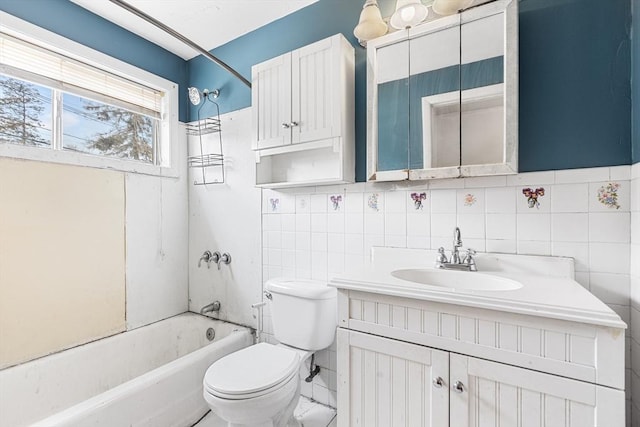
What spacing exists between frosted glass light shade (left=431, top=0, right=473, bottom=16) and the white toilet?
142 centimetres

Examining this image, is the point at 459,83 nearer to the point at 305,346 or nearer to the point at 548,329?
the point at 548,329

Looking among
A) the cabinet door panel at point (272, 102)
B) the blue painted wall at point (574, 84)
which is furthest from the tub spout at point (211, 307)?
the blue painted wall at point (574, 84)

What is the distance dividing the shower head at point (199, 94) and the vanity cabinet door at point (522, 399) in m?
2.27

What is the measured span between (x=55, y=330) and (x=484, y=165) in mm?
2455

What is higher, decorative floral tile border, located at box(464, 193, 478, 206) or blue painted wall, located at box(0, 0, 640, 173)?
blue painted wall, located at box(0, 0, 640, 173)

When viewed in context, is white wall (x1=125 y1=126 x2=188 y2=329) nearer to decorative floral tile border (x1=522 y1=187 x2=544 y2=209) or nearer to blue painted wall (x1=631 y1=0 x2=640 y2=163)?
decorative floral tile border (x1=522 y1=187 x2=544 y2=209)

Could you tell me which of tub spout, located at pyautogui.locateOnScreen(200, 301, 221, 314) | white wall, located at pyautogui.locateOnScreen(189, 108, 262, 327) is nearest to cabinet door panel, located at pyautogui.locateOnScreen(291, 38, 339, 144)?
white wall, located at pyautogui.locateOnScreen(189, 108, 262, 327)

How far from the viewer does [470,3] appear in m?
1.32

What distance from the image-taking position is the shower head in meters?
2.25

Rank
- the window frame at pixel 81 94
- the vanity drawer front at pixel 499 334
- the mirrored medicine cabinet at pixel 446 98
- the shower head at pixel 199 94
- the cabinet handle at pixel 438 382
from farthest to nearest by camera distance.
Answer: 1. the shower head at pixel 199 94
2. the window frame at pixel 81 94
3. the mirrored medicine cabinet at pixel 446 98
4. the cabinet handle at pixel 438 382
5. the vanity drawer front at pixel 499 334

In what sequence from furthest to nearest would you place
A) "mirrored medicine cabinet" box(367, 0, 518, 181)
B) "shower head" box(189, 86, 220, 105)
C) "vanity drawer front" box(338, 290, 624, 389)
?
"shower head" box(189, 86, 220, 105)
"mirrored medicine cabinet" box(367, 0, 518, 181)
"vanity drawer front" box(338, 290, 624, 389)

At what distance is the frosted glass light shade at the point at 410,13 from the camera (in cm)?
138

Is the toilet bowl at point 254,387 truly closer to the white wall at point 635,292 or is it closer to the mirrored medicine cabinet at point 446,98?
the mirrored medicine cabinet at point 446,98

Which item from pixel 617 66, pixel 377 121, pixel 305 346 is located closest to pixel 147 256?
pixel 305 346
